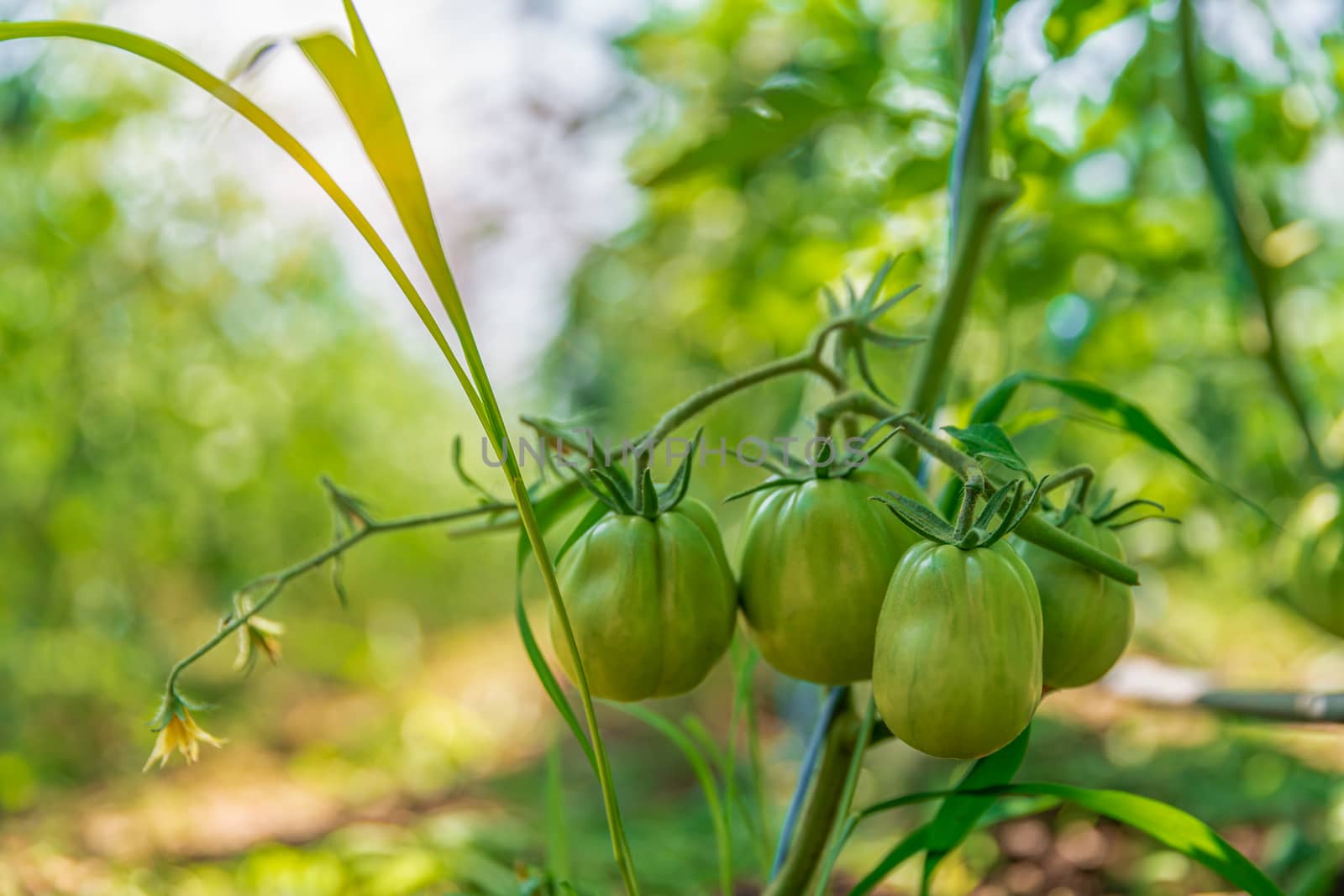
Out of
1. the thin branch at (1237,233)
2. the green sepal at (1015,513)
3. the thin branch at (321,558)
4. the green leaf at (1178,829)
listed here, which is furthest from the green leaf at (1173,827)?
the thin branch at (1237,233)

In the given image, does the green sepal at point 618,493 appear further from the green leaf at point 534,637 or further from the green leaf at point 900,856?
the green leaf at point 900,856

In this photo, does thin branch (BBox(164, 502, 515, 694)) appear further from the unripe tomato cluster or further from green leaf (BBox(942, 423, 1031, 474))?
green leaf (BBox(942, 423, 1031, 474))

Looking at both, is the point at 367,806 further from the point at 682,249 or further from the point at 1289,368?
the point at 1289,368

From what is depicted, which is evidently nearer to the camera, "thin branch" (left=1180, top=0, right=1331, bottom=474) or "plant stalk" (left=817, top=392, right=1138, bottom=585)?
"plant stalk" (left=817, top=392, right=1138, bottom=585)

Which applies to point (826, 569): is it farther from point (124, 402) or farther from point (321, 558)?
point (124, 402)

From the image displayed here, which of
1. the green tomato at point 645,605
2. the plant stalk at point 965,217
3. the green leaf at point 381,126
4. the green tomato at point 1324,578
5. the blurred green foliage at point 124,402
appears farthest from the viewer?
the blurred green foliage at point 124,402

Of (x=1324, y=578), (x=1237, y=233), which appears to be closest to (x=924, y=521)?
(x=1324, y=578)

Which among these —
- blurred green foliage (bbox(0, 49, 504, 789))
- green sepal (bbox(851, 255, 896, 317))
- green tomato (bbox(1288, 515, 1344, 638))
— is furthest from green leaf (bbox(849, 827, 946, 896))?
blurred green foliage (bbox(0, 49, 504, 789))

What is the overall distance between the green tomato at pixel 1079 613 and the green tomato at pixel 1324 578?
1.02ft

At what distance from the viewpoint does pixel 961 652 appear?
0.83ft

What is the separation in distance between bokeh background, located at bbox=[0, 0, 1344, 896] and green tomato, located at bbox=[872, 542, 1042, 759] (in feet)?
0.50

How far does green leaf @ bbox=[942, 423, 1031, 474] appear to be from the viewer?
0.85ft

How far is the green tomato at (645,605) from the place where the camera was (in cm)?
31

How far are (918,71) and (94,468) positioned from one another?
1.62 metres
